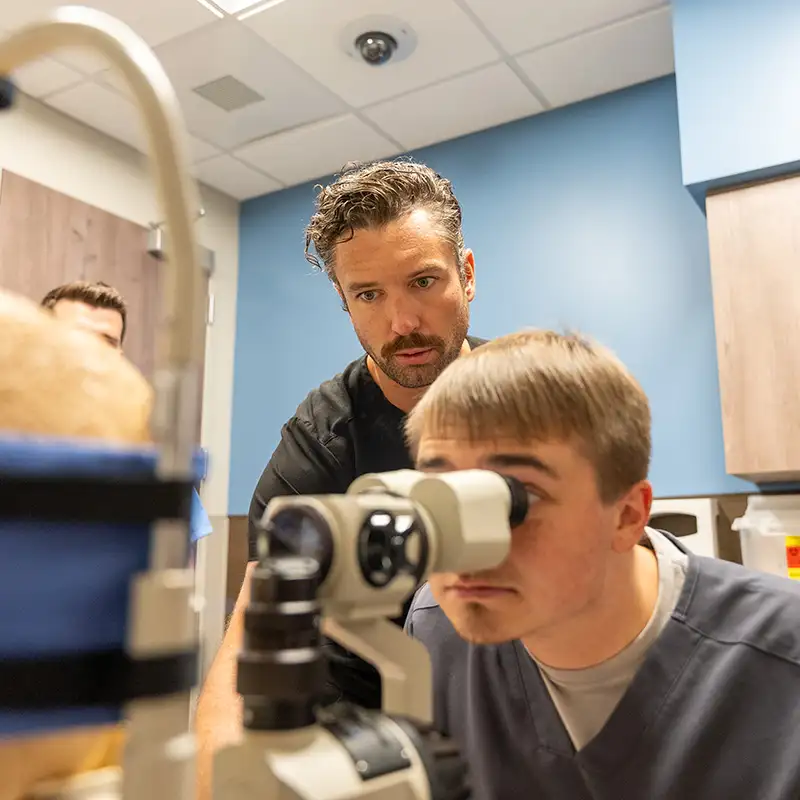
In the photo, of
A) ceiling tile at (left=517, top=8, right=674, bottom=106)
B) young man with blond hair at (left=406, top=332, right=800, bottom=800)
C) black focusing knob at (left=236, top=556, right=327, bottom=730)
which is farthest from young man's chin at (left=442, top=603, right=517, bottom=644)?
→ ceiling tile at (left=517, top=8, right=674, bottom=106)

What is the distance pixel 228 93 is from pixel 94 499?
2.64 meters

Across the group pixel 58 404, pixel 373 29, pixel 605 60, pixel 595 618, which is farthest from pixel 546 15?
pixel 58 404

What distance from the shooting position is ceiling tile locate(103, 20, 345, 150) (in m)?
2.48

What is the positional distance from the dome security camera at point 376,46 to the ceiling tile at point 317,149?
404mm

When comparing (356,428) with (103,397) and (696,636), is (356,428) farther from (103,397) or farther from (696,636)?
(103,397)

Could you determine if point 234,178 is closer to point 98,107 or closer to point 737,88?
point 98,107

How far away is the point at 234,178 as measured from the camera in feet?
11.1

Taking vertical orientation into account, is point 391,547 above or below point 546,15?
below

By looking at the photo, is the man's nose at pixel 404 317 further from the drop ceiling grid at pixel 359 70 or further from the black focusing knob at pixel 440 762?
the drop ceiling grid at pixel 359 70

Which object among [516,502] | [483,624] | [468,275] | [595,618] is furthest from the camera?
[468,275]

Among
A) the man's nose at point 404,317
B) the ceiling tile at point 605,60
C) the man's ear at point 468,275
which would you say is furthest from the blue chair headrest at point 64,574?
the ceiling tile at point 605,60

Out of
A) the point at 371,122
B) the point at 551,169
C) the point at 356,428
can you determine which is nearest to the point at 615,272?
the point at 551,169

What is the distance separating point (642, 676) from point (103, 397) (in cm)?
77

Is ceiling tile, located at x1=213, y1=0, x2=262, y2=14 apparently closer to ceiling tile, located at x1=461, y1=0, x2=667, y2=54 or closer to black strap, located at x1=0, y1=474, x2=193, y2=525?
ceiling tile, located at x1=461, y1=0, x2=667, y2=54
